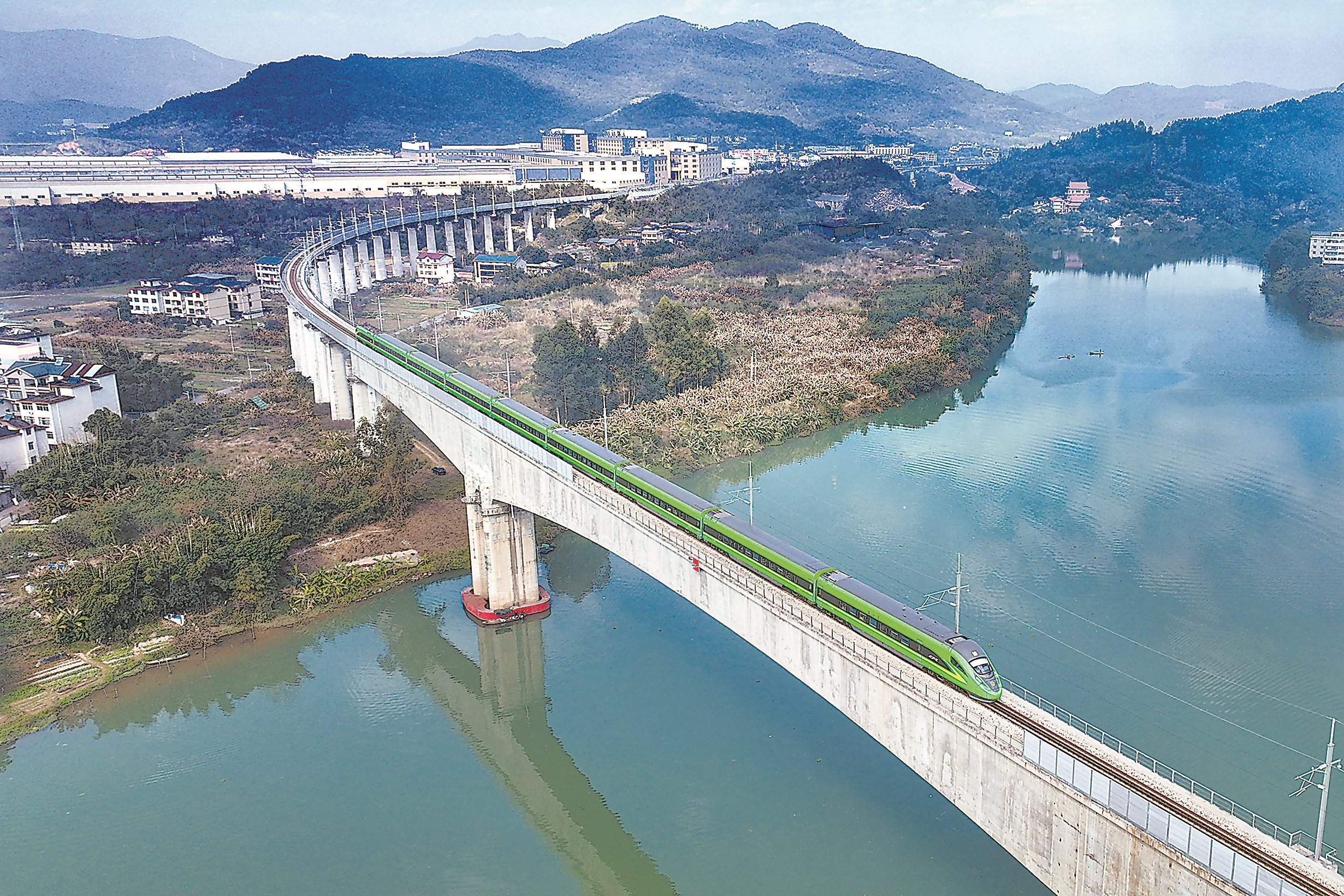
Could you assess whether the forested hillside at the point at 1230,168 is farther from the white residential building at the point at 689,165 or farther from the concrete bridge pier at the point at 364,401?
the concrete bridge pier at the point at 364,401

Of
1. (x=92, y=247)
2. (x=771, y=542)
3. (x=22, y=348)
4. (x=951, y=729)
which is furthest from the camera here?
(x=92, y=247)

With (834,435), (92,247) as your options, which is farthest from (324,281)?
(834,435)

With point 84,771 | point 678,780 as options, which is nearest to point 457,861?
point 678,780

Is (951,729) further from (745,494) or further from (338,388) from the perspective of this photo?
(338,388)

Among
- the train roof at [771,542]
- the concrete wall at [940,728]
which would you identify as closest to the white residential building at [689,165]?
the concrete wall at [940,728]

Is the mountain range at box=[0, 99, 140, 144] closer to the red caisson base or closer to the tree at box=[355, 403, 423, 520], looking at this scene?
the tree at box=[355, 403, 423, 520]
